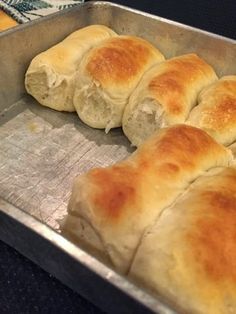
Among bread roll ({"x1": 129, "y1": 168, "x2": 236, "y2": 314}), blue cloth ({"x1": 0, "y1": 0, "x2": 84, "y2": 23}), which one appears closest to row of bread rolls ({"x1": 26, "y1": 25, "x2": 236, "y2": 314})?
bread roll ({"x1": 129, "y1": 168, "x2": 236, "y2": 314})

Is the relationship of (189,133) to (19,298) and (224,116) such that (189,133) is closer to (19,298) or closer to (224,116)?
(224,116)

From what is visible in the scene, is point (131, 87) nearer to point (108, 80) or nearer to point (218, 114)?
point (108, 80)

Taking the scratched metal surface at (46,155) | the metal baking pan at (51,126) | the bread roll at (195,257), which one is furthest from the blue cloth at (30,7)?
Result: the bread roll at (195,257)

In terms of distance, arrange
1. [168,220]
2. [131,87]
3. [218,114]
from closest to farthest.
A: [168,220]
[218,114]
[131,87]

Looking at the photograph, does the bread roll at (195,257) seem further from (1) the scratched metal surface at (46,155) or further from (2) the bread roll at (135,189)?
(1) the scratched metal surface at (46,155)

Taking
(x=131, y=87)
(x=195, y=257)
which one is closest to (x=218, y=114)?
(x=131, y=87)

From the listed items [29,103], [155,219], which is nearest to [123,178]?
[155,219]
